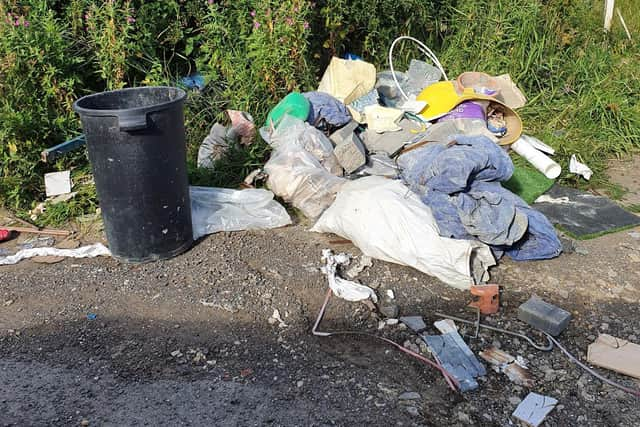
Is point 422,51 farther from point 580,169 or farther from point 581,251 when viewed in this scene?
point 581,251

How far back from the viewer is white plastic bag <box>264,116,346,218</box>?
4.28m

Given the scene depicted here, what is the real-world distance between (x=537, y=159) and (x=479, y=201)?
1628 mm

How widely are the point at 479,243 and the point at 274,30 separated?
262cm

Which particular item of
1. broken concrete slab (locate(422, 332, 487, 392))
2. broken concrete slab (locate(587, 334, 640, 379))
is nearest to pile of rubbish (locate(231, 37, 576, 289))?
broken concrete slab (locate(422, 332, 487, 392))

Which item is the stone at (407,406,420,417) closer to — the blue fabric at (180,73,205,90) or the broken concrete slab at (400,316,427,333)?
the broken concrete slab at (400,316,427,333)

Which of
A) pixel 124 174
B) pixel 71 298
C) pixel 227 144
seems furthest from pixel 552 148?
pixel 71 298

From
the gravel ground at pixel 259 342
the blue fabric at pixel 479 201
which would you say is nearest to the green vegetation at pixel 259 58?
the gravel ground at pixel 259 342

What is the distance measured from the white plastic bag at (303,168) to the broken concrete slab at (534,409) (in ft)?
6.73

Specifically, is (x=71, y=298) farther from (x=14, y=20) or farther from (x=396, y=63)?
(x=396, y=63)

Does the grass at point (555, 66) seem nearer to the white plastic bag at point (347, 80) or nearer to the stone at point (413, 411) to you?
the white plastic bag at point (347, 80)

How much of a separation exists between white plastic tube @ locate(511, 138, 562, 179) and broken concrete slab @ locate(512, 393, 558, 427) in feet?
8.89

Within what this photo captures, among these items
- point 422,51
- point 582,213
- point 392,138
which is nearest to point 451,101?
point 392,138

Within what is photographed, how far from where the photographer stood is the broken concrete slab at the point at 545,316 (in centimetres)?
310

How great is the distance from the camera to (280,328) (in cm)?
311
